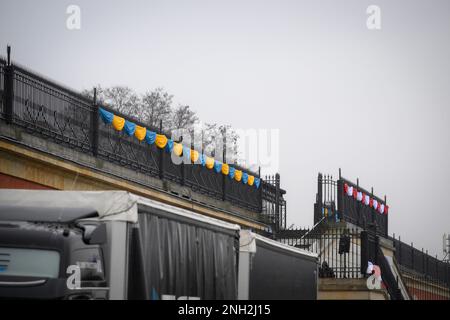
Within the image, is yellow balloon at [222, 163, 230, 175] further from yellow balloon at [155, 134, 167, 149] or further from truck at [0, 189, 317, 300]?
truck at [0, 189, 317, 300]

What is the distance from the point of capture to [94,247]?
523 inches

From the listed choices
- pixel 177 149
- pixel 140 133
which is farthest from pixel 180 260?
pixel 177 149

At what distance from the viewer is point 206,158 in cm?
3778

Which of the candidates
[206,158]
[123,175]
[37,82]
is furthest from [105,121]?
[206,158]

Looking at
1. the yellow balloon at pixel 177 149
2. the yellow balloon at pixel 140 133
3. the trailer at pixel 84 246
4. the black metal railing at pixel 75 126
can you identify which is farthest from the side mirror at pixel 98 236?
the yellow balloon at pixel 177 149

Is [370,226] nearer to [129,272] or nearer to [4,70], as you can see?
[4,70]

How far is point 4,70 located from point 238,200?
19.7 meters

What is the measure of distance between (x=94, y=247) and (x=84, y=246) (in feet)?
0.58

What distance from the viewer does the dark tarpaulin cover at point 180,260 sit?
45.4 ft

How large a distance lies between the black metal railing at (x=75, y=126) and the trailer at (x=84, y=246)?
30.8 feet

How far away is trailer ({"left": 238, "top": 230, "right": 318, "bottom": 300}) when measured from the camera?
19.3 m

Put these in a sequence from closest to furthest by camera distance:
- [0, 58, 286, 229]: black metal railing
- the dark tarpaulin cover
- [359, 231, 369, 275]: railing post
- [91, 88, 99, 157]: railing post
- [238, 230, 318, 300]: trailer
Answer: the dark tarpaulin cover
[238, 230, 318, 300]: trailer
[0, 58, 286, 229]: black metal railing
[91, 88, 99, 157]: railing post
[359, 231, 369, 275]: railing post

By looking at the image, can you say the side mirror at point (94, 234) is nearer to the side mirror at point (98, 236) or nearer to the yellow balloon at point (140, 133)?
the side mirror at point (98, 236)

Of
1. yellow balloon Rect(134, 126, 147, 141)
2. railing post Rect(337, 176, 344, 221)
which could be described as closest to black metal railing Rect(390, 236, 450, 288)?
railing post Rect(337, 176, 344, 221)
